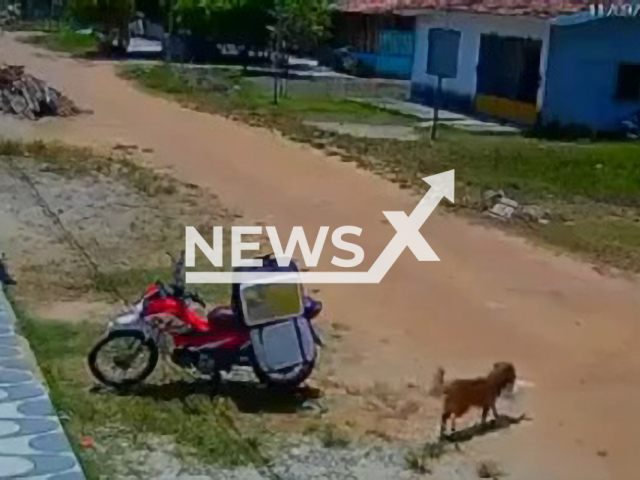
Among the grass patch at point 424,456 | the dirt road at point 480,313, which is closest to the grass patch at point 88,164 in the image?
the dirt road at point 480,313

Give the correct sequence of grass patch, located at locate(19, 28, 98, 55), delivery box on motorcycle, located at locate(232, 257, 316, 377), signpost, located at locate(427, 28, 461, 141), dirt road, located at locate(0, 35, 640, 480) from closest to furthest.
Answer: dirt road, located at locate(0, 35, 640, 480), delivery box on motorcycle, located at locate(232, 257, 316, 377), signpost, located at locate(427, 28, 461, 141), grass patch, located at locate(19, 28, 98, 55)

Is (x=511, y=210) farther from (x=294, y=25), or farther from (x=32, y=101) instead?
(x=294, y=25)

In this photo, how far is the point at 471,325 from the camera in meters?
9.36

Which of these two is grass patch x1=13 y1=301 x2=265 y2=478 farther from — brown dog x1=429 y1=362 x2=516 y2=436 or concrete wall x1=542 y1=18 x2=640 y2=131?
concrete wall x1=542 y1=18 x2=640 y2=131

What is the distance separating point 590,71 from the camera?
23.1 meters

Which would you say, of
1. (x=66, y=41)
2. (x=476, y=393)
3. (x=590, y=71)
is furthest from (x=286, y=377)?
(x=66, y=41)

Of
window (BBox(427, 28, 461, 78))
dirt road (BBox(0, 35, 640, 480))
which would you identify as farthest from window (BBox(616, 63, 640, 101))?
dirt road (BBox(0, 35, 640, 480))

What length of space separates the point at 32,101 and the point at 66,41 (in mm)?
18438

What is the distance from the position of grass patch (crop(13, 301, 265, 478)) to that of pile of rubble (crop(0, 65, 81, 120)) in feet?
46.0

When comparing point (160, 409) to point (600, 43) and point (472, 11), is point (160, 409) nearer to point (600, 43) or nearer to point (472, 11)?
point (600, 43)

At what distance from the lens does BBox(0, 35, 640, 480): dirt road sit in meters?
7.11

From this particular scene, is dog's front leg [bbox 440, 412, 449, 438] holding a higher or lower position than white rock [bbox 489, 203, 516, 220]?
higher

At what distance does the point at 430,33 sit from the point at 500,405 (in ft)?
68.7

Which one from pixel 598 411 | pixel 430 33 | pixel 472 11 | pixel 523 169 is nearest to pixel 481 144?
pixel 523 169
